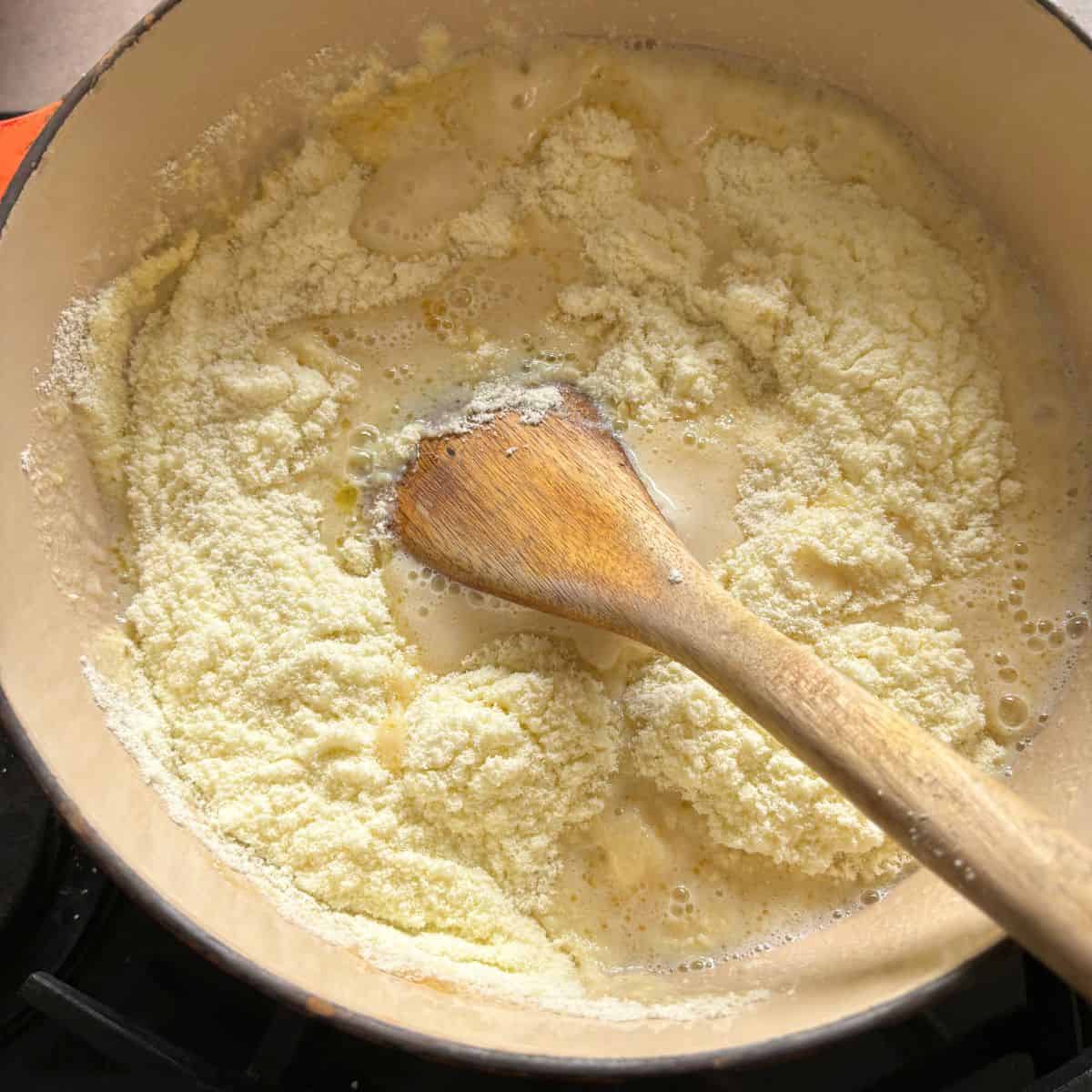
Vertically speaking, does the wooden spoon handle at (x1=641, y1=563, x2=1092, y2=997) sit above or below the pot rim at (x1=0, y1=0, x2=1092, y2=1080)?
above

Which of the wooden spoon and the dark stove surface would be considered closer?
the wooden spoon

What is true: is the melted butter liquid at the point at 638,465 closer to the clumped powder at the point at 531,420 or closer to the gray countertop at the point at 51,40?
the clumped powder at the point at 531,420

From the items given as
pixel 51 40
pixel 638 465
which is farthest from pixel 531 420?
pixel 51 40

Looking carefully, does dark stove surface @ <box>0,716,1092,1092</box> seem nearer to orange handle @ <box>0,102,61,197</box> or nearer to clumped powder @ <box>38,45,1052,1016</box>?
clumped powder @ <box>38,45,1052,1016</box>

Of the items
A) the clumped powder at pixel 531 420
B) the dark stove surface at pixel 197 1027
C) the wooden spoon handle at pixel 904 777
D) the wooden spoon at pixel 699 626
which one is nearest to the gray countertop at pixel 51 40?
the clumped powder at pixel 531 420

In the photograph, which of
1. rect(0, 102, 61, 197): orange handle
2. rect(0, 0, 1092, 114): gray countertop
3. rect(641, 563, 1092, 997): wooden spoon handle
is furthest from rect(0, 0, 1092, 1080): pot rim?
rect(0, 0, 1092, 114): gray countertop

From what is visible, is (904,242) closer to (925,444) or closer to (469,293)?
(925,444)

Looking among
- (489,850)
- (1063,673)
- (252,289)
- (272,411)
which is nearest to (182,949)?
(489,850)
